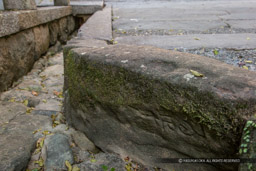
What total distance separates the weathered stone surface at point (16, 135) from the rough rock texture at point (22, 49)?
0.50 m

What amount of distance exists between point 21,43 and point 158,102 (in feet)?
8.39

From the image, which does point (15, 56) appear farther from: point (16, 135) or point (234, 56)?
point (234, 56)

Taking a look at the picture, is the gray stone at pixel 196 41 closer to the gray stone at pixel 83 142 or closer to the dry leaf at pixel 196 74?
the dry leaf at pixel 196 74

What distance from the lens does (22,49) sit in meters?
3.11

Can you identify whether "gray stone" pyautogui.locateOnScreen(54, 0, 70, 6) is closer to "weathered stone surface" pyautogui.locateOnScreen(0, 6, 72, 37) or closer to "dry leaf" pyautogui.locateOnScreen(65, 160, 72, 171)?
"weathered stone surface" pyautogui.locateOnScreen(0, 6, 72, 37)

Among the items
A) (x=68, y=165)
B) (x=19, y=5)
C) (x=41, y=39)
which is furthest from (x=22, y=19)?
(x=68, y=165)

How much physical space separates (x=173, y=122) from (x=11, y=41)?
97.1 inches

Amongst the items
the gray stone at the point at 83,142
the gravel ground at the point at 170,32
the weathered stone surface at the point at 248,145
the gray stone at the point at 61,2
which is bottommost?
the gray stone at the point at 83,142

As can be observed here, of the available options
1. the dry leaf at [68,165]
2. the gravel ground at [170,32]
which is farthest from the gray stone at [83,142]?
the gravel ground at [170,32]

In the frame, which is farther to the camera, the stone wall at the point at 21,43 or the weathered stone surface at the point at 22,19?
the stone wall at the point at 21,43

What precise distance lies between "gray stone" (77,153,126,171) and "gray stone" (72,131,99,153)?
0.30 feet

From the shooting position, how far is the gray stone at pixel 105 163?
1520mm

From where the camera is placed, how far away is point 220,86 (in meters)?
1.08

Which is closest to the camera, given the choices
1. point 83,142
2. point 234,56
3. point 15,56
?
point 234,56
